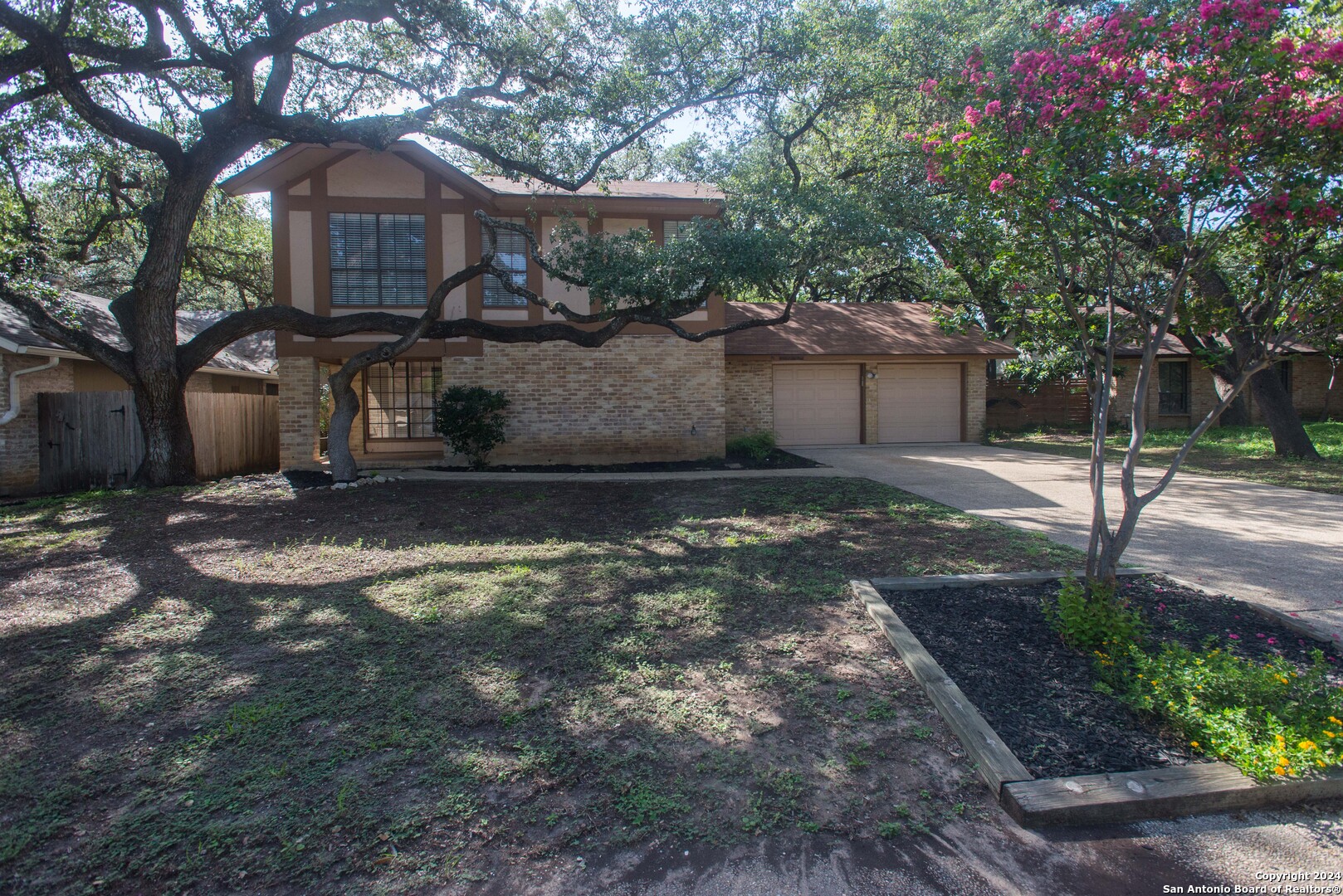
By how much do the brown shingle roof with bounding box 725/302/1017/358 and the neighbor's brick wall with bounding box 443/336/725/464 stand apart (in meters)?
2.16

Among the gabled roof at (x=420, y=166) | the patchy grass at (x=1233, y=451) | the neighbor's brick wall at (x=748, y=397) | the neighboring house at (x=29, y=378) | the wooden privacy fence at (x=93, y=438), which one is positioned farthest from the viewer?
the neighbor's brick wall at (x=748, y=397)

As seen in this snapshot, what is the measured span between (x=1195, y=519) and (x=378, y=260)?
12704 millimetres

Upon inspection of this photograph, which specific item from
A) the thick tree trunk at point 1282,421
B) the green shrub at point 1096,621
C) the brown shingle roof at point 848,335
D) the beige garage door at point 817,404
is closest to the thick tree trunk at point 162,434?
the brown shingle roof at point 848,335

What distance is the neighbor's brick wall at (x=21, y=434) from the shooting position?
37.9 feet

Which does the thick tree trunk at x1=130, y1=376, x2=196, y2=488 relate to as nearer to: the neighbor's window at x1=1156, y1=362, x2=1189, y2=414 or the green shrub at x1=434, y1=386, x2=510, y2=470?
the green shrub at x1=434, y1=386, x2=510, y2=470

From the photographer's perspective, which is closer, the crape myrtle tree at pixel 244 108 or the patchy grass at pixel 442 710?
the patchy grass at pixel 442 710

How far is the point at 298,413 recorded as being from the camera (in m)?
12.9

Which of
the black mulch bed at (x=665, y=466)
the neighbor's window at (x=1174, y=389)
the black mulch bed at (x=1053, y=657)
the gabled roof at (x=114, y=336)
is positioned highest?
the gabled roof at (x=114, y=336)

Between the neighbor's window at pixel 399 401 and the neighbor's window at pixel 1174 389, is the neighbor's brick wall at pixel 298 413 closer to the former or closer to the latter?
the neighbor's window at pixel 399 401

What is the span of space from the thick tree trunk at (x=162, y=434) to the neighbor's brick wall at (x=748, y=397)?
32.9ft

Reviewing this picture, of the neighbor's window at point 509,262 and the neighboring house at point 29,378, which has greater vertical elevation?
the neighbor's window at point 509,262

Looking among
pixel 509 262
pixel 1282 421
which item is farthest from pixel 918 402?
pixel 509 262

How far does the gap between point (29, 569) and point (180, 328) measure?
14.1 metres

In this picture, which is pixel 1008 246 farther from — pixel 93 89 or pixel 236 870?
pixel 93 89
